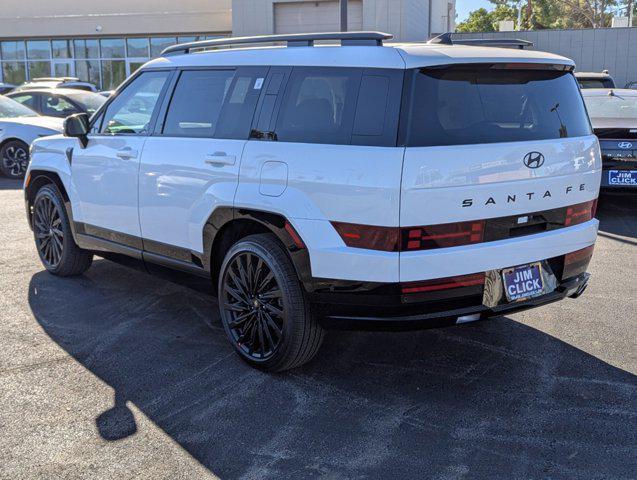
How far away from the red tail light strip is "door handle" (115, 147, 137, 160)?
2.07m

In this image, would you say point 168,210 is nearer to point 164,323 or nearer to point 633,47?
point 164,323

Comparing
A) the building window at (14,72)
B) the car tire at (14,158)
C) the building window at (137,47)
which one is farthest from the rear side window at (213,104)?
Result: the building window at (14,72)

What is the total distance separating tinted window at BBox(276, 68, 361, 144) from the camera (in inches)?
154

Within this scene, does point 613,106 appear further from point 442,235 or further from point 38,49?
point 38,49

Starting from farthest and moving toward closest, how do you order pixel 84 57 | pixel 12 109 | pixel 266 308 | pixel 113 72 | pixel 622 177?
1. pixel 84 57
2. pixel 113 72
3. pixel 12 109
4. pixel 622 177
5. pixel 266 308

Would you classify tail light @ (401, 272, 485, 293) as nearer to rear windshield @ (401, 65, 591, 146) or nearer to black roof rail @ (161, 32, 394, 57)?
rear windshield @ (401, 65, 591, 146)

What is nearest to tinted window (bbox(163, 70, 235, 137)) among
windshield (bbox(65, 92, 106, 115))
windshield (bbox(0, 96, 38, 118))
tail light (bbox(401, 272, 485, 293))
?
tail light (bbox(401, 272, 485, 293))

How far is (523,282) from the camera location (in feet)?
13.4

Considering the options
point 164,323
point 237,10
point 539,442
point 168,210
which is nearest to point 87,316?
point 164,323

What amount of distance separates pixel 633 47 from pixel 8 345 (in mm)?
30567

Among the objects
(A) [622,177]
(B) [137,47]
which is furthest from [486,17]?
(A) [622,177]

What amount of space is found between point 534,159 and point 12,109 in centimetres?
1233

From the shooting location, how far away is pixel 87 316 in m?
5.48

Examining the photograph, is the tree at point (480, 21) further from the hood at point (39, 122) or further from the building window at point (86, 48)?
the hood at point (39, 122)
